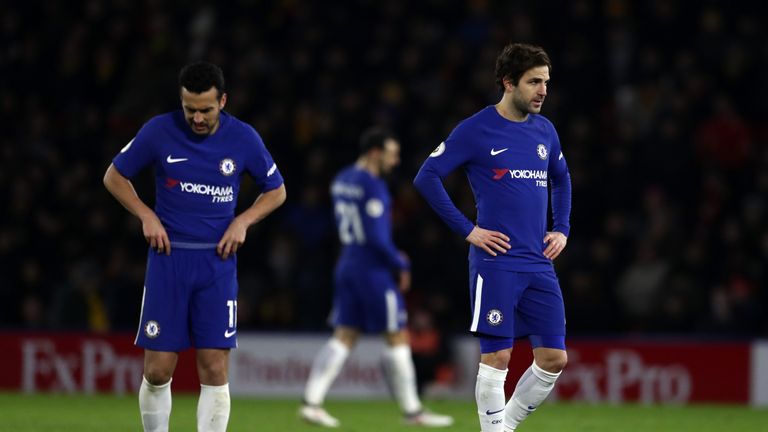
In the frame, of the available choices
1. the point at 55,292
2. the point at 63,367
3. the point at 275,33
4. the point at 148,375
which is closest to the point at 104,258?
the point at 55,292

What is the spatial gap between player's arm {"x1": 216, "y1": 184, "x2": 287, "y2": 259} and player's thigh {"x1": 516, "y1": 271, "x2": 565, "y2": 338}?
154 cm

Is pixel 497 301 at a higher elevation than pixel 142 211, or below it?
below

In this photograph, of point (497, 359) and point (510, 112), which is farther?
point (510, 112)

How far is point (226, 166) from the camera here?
7.54 m

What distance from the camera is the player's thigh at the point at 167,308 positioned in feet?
24.3

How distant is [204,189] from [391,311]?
412 centimetres

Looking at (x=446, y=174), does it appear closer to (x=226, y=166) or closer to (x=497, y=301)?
(x=497, y=301)

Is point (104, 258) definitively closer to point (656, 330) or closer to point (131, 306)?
point (131, 306)

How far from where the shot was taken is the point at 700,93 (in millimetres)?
16266

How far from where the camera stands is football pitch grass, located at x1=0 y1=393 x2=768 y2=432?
36.2 feet

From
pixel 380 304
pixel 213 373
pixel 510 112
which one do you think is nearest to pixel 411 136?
pixel 380 304

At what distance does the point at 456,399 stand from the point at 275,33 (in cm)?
618

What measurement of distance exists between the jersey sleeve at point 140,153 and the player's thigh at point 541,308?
2.26m

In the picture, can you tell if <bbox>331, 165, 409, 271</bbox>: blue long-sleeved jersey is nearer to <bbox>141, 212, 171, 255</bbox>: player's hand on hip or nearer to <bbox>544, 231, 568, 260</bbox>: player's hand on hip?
<bbox>544, 231, 568, 260</bbox>: player's hand on hip
